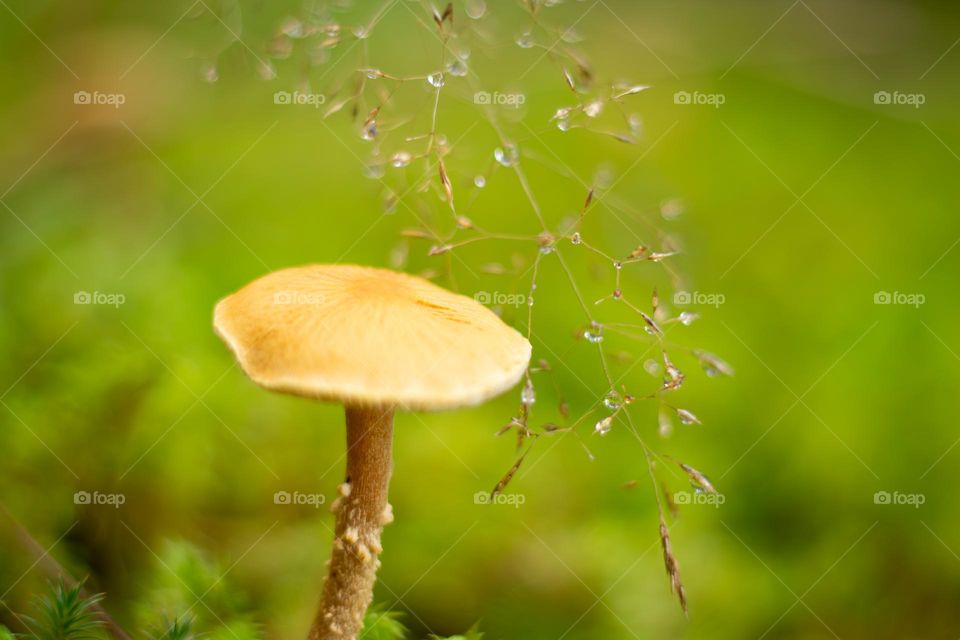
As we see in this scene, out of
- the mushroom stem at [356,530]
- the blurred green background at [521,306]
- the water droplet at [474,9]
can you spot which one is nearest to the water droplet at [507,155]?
the blurred green background at [521,306]

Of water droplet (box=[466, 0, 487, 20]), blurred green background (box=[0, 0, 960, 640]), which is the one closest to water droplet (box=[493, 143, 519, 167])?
blurred green background (box=[0, 0, 960, 640])

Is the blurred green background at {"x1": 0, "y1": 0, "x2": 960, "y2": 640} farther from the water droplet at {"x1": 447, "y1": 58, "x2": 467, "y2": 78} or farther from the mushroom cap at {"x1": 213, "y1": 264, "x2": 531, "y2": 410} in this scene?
the mushroom cap at {"x1": 213, "y1": 264, "x2": 531, "y2": 410}

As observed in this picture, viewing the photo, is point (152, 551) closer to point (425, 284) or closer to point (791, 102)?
point (425, 284)

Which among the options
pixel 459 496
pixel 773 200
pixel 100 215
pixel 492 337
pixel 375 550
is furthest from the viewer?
pixel 773 200

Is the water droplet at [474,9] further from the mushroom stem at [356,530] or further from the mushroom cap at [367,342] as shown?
the mushroom stem at [356,530]

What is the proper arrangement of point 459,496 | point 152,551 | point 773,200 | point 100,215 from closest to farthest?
point 152,551 < point 459,496 < point 100,215 < point 773,200

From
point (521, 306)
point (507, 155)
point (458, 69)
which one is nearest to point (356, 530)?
point (507, 155)

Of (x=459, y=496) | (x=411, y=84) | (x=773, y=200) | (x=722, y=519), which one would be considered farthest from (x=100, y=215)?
(x=773, y=200)

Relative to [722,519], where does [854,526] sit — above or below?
above
